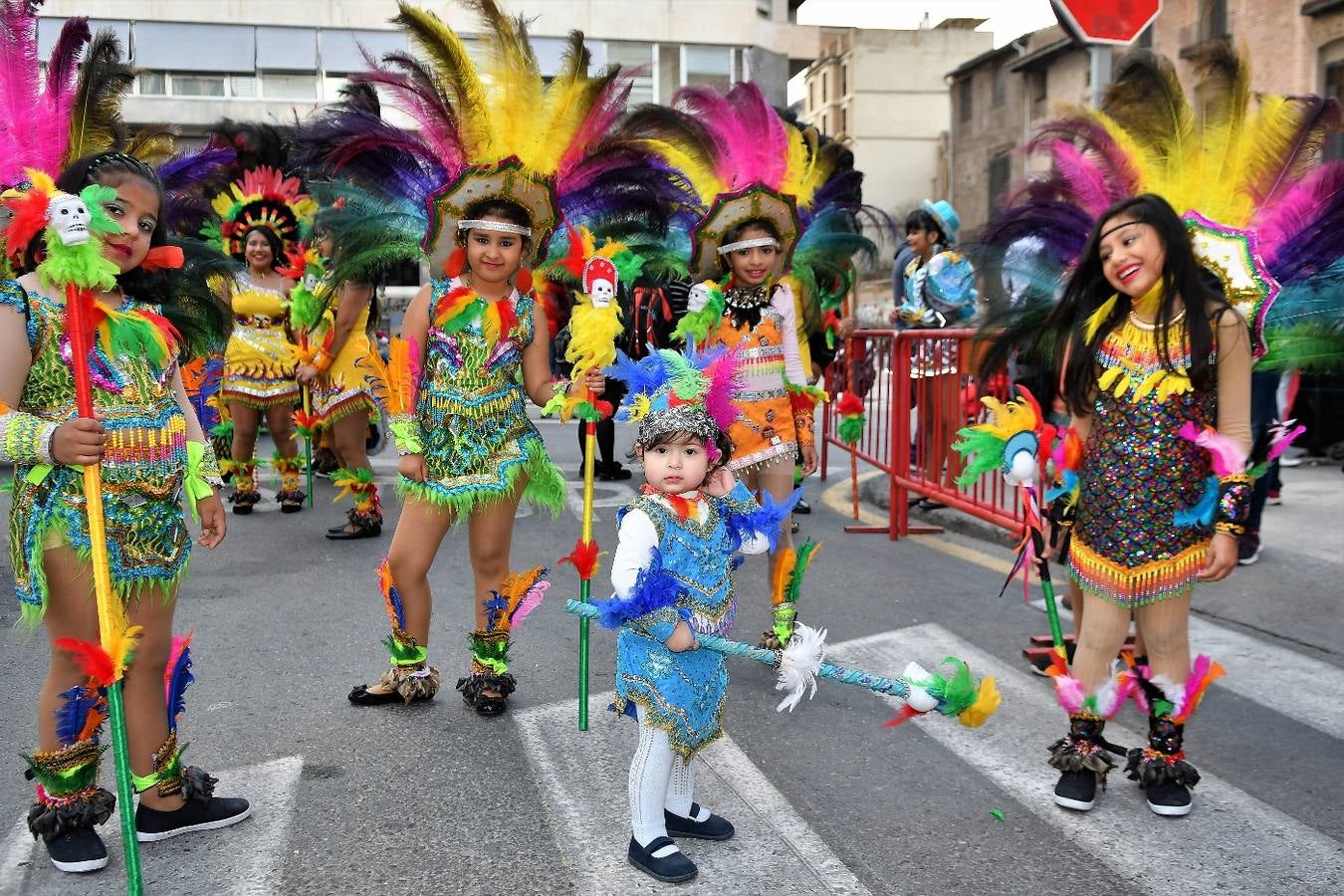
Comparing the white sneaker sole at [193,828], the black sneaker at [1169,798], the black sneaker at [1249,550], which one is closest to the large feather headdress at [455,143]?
the white sneaker sole at [193,828]

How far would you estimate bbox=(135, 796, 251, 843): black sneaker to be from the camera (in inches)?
132

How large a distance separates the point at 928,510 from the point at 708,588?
554 cm

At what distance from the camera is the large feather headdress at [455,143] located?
4.32 meters

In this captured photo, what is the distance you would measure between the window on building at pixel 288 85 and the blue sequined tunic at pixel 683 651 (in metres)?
28.3

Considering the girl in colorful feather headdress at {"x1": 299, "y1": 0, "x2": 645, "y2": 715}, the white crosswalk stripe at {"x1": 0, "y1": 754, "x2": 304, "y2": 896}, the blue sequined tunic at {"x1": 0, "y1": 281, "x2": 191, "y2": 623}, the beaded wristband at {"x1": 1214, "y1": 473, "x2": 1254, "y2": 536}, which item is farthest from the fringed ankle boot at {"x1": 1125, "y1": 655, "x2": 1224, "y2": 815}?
the blue sequined tunic at {"x1": 0, "y1": 281, "x2": 191, "y2": 623}

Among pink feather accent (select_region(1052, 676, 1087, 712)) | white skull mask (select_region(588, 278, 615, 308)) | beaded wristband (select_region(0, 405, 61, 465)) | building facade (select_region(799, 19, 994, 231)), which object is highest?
building facade (select_region(799, 19, 994, 231))

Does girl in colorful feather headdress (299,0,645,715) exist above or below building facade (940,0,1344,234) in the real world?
below

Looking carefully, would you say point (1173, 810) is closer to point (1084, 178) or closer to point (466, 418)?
point (1084, 178)

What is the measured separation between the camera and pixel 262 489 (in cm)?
959

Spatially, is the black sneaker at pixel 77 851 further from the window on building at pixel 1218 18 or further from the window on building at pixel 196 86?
the window on building at pixel 196 86

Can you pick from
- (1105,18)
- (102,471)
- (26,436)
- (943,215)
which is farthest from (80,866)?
(943,215)

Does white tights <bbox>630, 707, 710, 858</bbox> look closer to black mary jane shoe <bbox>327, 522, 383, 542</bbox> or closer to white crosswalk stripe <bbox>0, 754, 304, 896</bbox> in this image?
white crosswalk stripe <bbox>0, 754, 304, 896</bbox>

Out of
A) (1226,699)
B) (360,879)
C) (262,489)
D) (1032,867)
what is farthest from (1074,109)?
(262,489)

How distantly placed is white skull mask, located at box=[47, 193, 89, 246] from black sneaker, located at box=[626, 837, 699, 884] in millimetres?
2160
